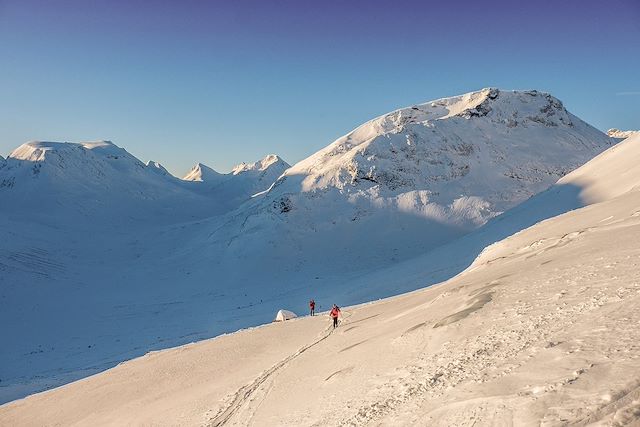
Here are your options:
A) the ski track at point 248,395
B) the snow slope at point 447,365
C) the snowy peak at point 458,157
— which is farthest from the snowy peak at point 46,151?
the ski track at point 248,395

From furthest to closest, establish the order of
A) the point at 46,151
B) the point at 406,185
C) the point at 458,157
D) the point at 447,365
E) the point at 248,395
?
the point at 46,151 → the point at 458,157 → the point at 406,185 → the point at 248,395 → the point at 447,365

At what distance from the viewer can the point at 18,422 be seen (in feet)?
56.7

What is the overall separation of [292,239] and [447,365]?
60.7 m

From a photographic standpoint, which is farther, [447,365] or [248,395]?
[248,395]

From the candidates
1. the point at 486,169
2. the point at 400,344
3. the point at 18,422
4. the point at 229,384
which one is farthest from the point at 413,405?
the point at 486,169

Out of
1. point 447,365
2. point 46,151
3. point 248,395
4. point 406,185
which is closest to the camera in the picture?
point 447,365

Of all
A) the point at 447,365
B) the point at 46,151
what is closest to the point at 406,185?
the point at 447,365

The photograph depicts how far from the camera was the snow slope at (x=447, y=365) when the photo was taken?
23.2ft

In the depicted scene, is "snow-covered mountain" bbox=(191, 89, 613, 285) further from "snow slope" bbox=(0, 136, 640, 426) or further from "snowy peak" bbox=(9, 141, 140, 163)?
"snowy peak" bbox=(9, 141, 140, 163)

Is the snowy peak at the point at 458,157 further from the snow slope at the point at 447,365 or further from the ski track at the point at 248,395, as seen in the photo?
the ski track at the point at 248,395

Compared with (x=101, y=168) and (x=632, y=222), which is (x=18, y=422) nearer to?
(x=632, y=222)

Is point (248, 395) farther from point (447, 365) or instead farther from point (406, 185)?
point (406, 185)

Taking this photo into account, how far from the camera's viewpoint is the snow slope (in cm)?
706

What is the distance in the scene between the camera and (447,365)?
31.1 ft
